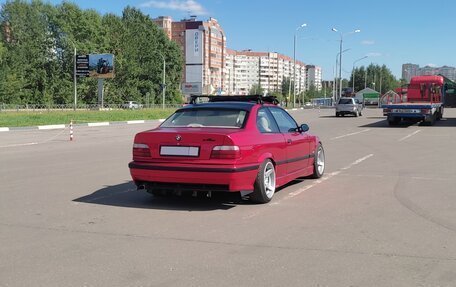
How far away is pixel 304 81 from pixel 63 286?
7531 inches

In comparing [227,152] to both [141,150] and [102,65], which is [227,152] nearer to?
[141,150]

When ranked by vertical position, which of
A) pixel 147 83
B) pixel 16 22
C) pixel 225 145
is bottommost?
pixel 225 145

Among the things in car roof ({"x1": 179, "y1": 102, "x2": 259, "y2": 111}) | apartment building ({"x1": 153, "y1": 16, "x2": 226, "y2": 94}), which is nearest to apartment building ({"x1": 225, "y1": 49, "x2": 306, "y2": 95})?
apartment building ({"x1": 153, "y1": 16, "x2": 226, "y2": 94})

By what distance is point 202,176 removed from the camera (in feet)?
22.1

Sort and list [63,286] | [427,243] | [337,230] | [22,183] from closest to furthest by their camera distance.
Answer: [63,286]
[427,243]
[337,230]
[22,183]

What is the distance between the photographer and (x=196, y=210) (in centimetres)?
690

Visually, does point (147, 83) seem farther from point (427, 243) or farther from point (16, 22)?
point (427, 243)

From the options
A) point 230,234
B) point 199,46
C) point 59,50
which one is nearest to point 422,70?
point 199,46

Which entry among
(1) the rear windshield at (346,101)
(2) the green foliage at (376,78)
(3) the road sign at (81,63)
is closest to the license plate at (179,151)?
(1) the rear windshield at (346,101)

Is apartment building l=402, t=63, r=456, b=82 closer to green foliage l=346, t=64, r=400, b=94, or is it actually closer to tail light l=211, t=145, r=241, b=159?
green foliage l=346, t=64, r=400, b=94

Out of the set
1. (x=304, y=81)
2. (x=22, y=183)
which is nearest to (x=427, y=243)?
(x=22, y=183)

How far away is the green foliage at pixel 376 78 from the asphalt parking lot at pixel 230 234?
149637mm

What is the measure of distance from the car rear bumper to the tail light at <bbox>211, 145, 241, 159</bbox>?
0.45 feet

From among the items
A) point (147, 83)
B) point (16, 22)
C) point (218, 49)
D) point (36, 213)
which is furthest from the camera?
point (218, 49)
